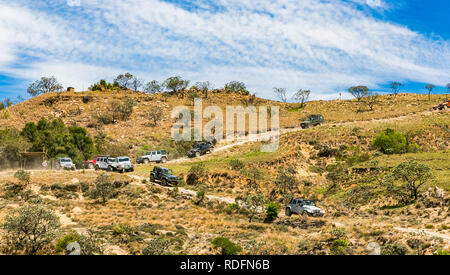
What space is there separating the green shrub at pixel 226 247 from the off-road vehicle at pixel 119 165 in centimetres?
2443

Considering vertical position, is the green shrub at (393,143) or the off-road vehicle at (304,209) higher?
the green shrub at (393,143)

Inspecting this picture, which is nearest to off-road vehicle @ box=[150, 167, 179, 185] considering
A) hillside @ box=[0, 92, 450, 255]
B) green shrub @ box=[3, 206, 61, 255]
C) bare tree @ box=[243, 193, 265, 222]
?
hillside @ box=[0, 92, 450, 255]

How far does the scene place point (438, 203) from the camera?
24.4m

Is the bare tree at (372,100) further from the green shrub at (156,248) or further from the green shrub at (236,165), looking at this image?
the green shrub at (156,248)

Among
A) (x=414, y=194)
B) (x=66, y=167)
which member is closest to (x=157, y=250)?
(x=414, y=194)

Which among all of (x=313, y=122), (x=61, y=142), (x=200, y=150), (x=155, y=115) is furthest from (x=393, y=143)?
(x=155, y=115)

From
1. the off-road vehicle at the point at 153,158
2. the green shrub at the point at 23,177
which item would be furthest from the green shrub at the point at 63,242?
the off-road vehicle at the point at 153,158

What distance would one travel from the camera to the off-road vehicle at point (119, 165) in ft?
136

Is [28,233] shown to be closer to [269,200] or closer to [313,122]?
[269,200]

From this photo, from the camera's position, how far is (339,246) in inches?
709

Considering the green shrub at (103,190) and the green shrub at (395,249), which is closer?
the green shrub at (395,249)

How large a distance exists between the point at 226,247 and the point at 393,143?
3675 cm

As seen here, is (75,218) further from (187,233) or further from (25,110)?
(25,110)
